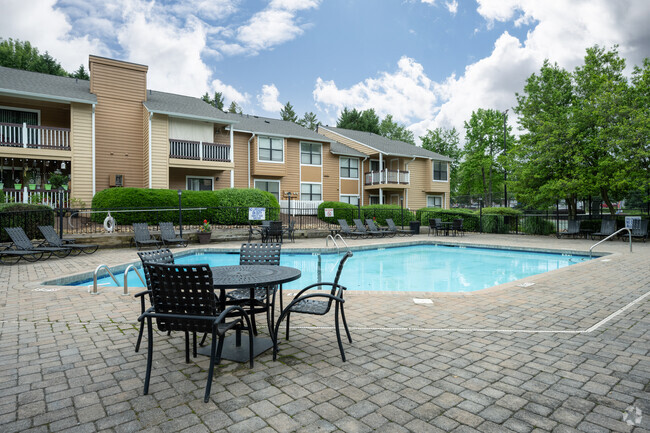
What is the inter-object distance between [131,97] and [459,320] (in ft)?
70.6

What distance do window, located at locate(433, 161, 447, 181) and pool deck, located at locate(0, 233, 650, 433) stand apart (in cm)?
2829

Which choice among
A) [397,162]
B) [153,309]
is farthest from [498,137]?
[153,309]

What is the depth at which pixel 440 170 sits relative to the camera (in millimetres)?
33156

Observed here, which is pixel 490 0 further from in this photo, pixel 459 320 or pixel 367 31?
pixel 459 320

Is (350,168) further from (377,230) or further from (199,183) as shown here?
(199,183)

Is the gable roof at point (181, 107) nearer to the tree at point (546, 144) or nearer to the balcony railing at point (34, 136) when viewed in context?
the balcony railing at point (34, 136)

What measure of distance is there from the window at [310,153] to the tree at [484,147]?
62.0 ft

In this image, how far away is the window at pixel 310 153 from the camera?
88.2 ft

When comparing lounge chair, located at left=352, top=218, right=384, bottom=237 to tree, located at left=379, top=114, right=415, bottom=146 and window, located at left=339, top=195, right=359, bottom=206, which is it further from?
tree, located at left=379, top=114, right=415, bottom=146

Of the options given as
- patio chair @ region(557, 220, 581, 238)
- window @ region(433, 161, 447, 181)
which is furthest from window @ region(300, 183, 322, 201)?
patio chair @ region(557, 220, 581, 238)

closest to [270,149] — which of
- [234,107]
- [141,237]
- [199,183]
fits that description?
[199,183]

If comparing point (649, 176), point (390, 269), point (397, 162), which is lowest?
point (390, 269)

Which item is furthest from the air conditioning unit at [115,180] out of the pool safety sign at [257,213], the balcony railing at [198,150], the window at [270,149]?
the window at [270,149]

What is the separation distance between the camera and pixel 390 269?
38.2ft
